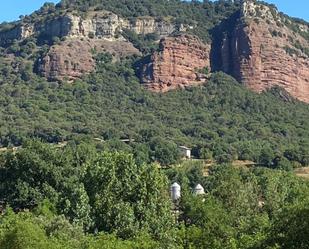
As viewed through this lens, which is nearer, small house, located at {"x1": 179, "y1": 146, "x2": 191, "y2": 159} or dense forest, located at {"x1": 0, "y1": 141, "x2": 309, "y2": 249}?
dense forest, located at {"x1": 0, "y1": 141, "x2": 309, "y2": 249}

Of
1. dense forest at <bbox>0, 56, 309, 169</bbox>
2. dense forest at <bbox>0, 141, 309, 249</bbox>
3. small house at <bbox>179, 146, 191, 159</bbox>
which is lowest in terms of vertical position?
dense forest at <bbox>0, 141, 309, 249</bbox>

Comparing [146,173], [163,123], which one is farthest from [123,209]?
[163,123]

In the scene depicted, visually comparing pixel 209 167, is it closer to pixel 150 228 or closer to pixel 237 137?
pixel 237 137

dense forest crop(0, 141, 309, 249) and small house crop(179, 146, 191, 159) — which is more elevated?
small house crop(179, 146, 191, 159)

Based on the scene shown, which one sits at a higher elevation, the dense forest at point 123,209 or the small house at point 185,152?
the small house at point 185,152

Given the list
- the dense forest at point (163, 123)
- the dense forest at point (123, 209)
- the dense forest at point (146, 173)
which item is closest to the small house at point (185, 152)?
the dense forest at point (163, 123)

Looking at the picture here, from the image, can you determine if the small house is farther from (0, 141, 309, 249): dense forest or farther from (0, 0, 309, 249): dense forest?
(0, 141, 309, 249): dense forest

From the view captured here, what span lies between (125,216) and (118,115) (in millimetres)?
128322

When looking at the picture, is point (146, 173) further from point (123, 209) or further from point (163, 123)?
point (163, 123)

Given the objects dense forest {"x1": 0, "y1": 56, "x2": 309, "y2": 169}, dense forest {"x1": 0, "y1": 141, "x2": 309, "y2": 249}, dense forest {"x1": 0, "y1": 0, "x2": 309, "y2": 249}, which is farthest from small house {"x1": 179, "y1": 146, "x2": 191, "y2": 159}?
dense forest {"x1": 0, "y1": 141, "x2": 309, "y2": 249}

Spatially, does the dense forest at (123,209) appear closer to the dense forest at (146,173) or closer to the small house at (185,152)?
the dense forest at (146,173)

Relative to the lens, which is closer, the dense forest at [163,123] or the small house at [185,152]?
the dense forest at [163,123]

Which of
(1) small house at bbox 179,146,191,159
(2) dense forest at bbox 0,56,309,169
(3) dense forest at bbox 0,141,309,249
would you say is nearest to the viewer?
(3) dense forest at bbox 0,141,309,249

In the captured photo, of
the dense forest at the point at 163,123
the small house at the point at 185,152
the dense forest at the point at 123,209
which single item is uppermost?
the dense forest at the point at 163,123
